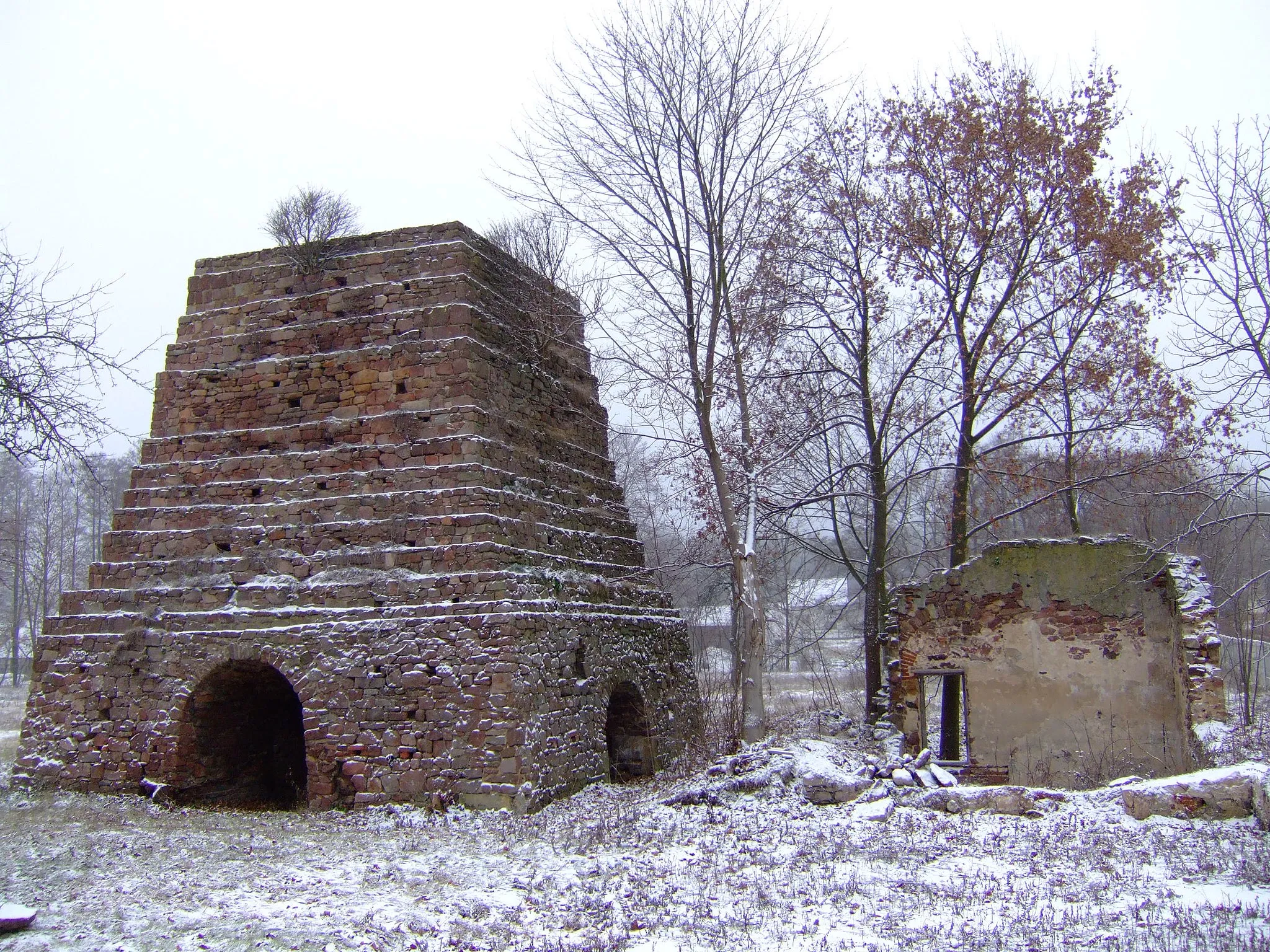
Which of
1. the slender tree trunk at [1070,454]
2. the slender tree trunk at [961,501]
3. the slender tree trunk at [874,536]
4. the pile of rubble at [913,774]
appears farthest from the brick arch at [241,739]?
the slender tree trunk at [1070,454]

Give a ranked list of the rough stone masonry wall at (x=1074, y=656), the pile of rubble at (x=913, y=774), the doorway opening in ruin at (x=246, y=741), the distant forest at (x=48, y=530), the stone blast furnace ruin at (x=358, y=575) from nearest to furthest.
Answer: the pile of rubble at (x=913, y=774)
the stone blast furnace ruin at (x=358, y=575)
the doorway opening in ruin at (x=246, y=741)
the rough stone masonry wall at (x=1074, y=656)
the distant forest at (x=48, y=530)

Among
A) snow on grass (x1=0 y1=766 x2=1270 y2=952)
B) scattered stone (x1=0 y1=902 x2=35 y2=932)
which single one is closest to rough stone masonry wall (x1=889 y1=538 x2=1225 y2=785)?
snow on grass (x1=0 y1=766 x2=1270 y2=952)

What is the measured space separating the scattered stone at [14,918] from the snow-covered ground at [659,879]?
0.11m

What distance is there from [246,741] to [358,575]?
3.25m

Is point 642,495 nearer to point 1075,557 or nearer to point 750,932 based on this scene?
point 1075,557

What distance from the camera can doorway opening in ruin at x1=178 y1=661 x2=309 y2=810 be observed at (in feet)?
37.9

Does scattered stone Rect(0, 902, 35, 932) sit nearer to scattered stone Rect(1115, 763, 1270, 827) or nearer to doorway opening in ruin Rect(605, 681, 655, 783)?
doorway opening in ruin Rect(605, 681, 655, 783)

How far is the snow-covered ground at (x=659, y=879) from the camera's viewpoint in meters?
5.76

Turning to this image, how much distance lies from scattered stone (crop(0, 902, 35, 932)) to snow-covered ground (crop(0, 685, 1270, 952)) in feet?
0.36

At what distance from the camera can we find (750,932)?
5875 mm

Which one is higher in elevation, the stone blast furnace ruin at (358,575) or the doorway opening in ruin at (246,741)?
the stone blast furnace ruin at (358,575)

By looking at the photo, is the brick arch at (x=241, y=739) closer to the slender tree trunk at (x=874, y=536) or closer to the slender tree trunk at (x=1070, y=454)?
the slender tree trunk at (x=874, y=536)

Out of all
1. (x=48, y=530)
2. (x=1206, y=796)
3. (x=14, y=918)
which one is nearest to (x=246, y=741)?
(x=14, y=918)

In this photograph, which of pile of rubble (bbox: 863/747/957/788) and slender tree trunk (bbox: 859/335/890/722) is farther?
slender tree trunk (bbox: 859/335/890/722)
